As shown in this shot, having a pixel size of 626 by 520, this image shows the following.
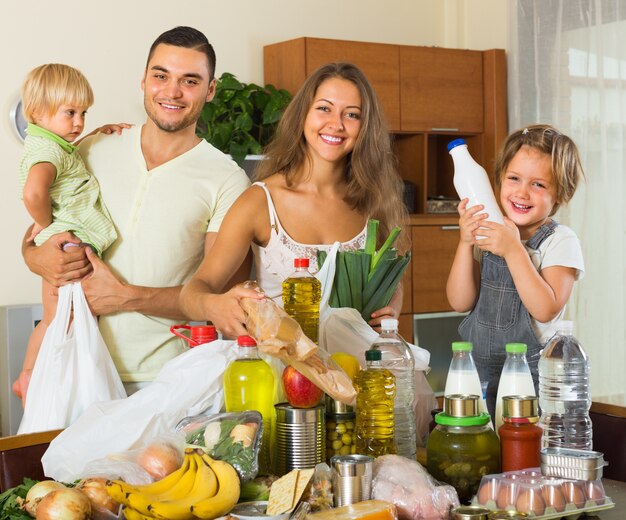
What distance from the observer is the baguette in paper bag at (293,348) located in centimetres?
143

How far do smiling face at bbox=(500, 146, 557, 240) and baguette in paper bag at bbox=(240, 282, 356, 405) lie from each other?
0.81m

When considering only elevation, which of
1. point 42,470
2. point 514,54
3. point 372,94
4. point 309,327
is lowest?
point 42,470

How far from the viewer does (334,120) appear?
2.11 metres

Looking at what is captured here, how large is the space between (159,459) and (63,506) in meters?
0.17

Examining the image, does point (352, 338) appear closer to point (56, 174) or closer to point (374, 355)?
point (374, 355)

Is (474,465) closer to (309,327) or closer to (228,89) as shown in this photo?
(309,327)

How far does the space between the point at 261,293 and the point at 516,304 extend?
755 mm

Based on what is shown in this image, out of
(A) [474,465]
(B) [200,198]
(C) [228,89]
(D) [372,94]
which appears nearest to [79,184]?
(B) [200,198]

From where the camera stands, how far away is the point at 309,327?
1.63 m

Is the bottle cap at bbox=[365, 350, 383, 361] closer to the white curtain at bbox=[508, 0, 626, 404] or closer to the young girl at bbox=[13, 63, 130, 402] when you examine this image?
the young girl at bbox=[13, 63, 130, 402]

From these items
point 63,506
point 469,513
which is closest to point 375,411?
point 469,513

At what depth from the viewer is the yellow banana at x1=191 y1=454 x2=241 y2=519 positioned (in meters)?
1.28

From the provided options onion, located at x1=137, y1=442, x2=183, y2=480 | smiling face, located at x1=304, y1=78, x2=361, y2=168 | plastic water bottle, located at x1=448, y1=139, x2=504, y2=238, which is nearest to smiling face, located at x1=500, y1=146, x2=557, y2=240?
plastic water bottle, located at x1=448, y1=139, x2=504, y2=238

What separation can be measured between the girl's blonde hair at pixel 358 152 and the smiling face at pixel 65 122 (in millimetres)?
667
